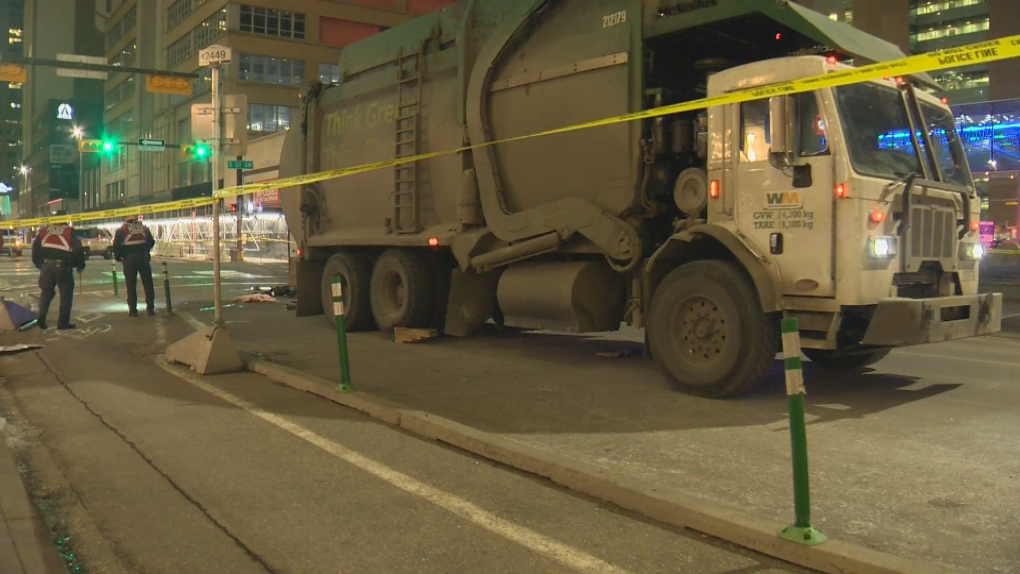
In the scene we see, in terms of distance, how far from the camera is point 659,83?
823 cm

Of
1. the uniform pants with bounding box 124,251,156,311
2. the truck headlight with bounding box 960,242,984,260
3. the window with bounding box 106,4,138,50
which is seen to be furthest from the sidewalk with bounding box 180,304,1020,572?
the window with bounding box 106,4,138,50

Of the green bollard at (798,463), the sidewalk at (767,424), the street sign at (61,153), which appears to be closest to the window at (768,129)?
the sidewalk at (767,424)

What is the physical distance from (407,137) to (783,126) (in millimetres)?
5927

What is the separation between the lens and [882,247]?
662 centimetres

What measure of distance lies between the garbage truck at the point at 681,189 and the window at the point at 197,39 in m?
48.0

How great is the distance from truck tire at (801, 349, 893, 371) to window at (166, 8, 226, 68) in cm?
5233

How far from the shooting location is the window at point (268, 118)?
53906 mm

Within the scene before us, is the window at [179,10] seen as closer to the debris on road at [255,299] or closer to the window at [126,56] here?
the window at [126,56]

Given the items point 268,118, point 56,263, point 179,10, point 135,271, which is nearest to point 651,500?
point 56,263

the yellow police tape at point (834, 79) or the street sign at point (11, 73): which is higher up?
the street sign at point (11, 73)

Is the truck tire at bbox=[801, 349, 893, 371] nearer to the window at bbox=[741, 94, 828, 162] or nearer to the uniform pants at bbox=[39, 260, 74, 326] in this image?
the window at bbox=[741, 94, 828, 162]

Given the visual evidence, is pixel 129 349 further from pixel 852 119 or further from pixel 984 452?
pixel 984 452

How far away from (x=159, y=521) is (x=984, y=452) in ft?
17.1

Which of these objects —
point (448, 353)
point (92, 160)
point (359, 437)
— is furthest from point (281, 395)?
point (92, 160)
